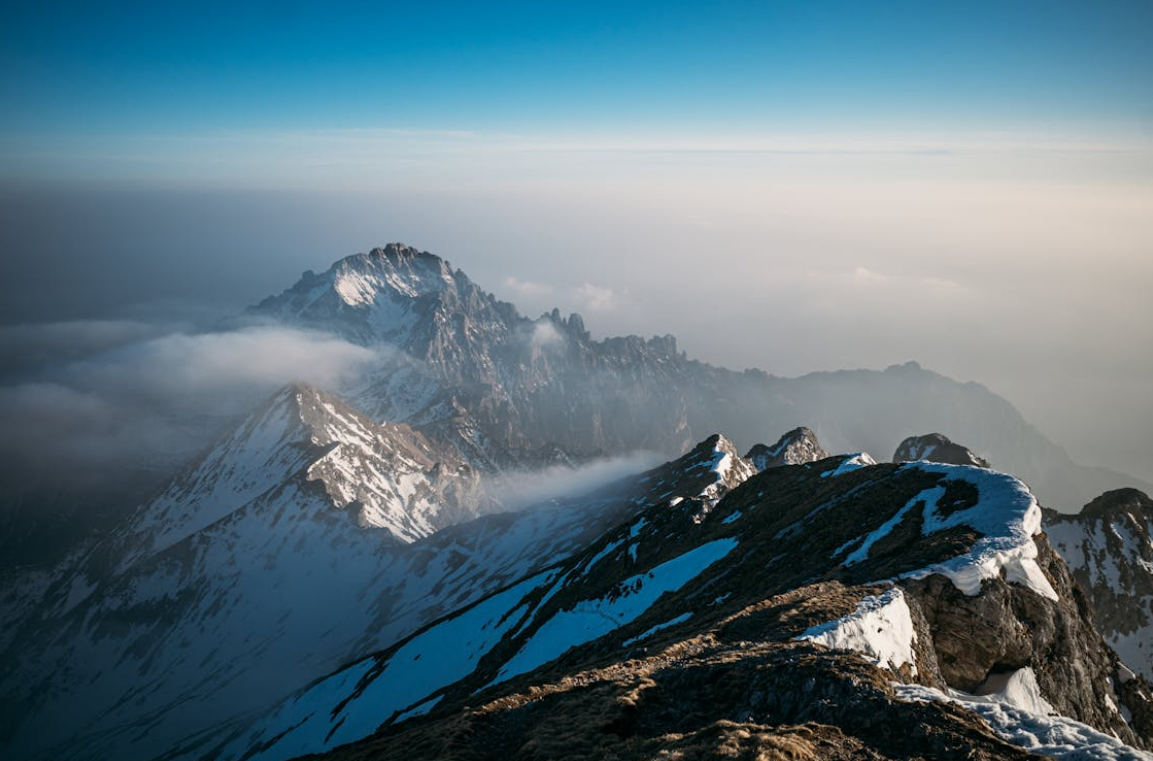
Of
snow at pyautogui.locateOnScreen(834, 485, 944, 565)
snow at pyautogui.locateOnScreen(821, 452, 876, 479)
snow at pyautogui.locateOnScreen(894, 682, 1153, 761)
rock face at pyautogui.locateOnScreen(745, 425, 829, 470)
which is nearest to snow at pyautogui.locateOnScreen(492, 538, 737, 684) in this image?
snow at pyautogui.locateOnScreen(821, 452, 876, 479)

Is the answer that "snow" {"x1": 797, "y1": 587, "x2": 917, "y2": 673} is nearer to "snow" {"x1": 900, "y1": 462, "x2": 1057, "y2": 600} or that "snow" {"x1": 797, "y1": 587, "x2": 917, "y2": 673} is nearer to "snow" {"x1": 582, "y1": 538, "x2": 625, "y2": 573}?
"snow" {"x1": 900, "y1": 462, "x2": 1057, "y2": 600}

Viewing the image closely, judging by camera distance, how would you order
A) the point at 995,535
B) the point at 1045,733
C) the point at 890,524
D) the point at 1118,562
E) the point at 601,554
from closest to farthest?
the point at 1045,733
the point at 995,535
the point at 890,524
the point at 601,554
the point at 1118,562

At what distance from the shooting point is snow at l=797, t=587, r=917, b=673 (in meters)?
24.8

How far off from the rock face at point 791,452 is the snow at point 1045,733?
137887mm

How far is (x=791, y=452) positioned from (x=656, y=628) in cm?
12281

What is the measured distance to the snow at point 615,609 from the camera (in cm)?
6038

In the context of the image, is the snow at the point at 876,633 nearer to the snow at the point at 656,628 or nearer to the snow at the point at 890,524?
the snow at the point at 890,524

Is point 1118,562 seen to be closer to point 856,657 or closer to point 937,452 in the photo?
point 937,452

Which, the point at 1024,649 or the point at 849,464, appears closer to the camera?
the point at 1024,649

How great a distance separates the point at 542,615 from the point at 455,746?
200 feet

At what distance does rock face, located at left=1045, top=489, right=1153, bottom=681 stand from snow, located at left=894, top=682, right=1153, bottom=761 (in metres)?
120

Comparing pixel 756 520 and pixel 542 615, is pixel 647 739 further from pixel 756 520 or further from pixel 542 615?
pixel 542 615

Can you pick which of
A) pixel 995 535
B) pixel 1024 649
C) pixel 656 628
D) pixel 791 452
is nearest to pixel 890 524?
pixel 995 535

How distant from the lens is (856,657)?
22.6m
